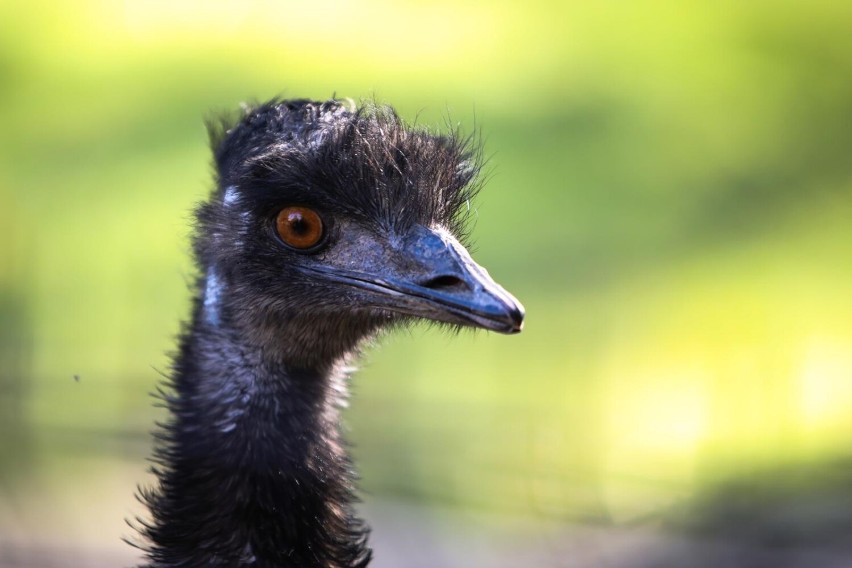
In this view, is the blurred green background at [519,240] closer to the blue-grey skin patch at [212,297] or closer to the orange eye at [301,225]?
the blue-grey skin patch at [212,297]

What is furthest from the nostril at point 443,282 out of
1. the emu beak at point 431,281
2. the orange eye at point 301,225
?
the orange eye at point 301,225

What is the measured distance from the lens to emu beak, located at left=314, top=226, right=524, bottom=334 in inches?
85.0

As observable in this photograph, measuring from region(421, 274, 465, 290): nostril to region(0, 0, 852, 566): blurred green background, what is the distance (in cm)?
169

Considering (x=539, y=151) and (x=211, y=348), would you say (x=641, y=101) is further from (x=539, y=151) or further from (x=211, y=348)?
(x=211, y=348)

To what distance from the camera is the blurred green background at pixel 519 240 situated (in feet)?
14.9

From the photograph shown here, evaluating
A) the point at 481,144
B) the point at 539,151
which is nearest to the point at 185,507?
the point at 481,144

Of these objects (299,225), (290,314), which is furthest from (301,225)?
(290,314)

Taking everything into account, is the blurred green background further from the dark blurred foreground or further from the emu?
the emu

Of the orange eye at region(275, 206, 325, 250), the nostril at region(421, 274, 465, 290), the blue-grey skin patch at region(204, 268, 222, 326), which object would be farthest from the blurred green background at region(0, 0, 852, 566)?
the nostril at region(421, 274, 465, 290)

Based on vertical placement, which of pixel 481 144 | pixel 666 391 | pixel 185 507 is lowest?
pixel 185 507

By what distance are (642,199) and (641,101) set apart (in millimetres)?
678

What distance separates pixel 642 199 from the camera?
21.2 ft

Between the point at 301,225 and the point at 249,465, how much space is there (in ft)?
1.42

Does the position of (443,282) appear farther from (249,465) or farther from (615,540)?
(615,540)
